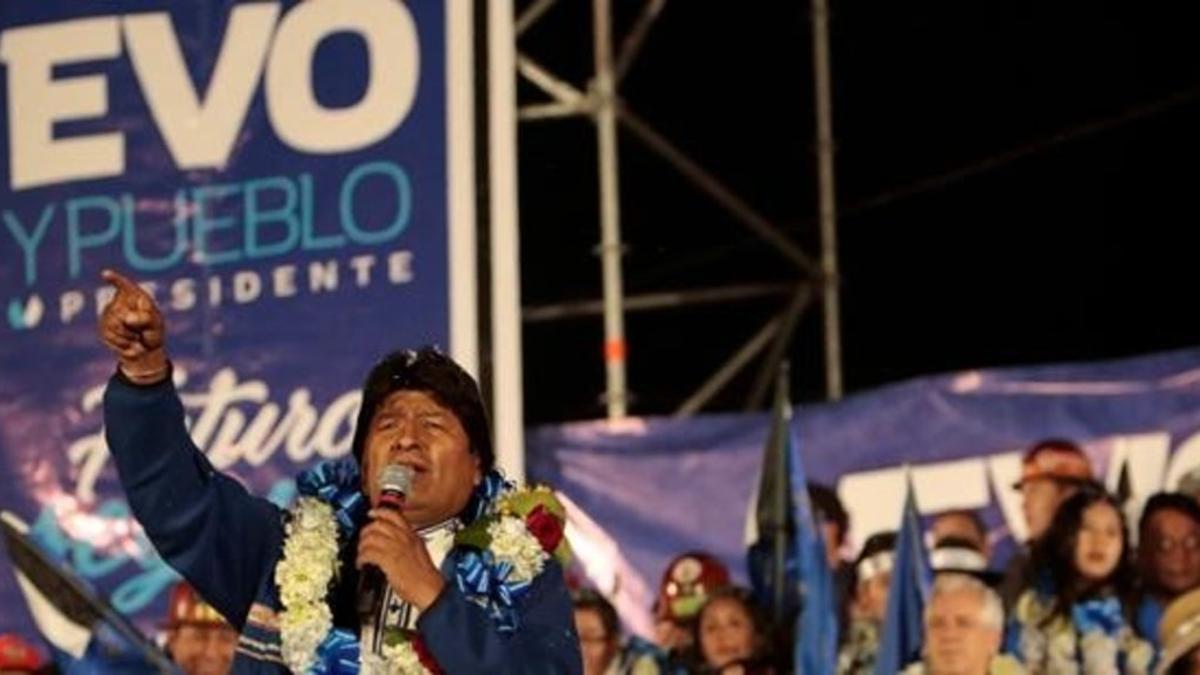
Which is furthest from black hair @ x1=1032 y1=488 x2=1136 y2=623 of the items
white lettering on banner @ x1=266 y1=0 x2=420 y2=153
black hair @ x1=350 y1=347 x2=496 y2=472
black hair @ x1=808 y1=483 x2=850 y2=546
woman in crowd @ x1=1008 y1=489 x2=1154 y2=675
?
black hair @ x1=350 y1=347 x2=496 y2=472

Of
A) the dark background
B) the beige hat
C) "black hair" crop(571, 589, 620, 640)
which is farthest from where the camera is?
the dark background

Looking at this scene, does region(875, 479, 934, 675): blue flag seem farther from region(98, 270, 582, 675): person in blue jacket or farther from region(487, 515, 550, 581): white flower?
region(487, 515, 550, 581): white flower

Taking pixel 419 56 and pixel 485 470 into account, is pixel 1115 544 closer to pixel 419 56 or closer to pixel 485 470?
pixel 419 56

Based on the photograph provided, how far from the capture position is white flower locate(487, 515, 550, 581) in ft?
12.3

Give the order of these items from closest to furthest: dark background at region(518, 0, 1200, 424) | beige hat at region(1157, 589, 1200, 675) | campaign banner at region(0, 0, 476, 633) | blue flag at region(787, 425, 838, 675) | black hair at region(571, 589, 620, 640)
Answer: beige hat at region(1157, 589, 1200, 675), campaign banner at region(0, 0, 476, 633), blue flag at region(787, 425, 838, 675), black hair at region(571, 589, 620, 640), dark background at region(518, 0, 1200, 424)

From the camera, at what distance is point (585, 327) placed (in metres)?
9.88

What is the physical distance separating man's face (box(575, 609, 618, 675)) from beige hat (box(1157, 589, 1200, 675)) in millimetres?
1231

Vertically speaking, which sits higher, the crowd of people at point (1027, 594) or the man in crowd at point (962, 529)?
the man in crowd at point (962, 529)

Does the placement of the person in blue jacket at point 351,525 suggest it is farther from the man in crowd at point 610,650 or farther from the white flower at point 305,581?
the man in crowd at point 610,650

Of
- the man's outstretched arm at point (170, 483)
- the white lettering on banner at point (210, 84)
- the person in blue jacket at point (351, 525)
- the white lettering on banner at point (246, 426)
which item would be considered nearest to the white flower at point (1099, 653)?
the white lettering on banner at point (246, 426)

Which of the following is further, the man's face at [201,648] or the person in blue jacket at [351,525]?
the man's face at [201,648]

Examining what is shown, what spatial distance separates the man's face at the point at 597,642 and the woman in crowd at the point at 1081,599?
3.00ft

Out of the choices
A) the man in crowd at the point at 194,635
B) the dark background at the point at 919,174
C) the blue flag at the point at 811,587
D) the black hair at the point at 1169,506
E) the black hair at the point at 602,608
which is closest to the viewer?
the black hair at the point at 1169,506

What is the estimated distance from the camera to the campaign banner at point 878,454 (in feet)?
19.7
